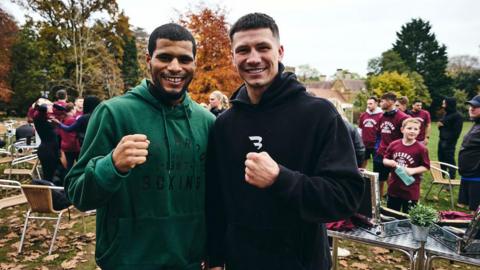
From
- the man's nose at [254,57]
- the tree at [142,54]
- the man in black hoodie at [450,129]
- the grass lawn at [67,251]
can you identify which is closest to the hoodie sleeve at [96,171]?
the man's nose at [254,57]

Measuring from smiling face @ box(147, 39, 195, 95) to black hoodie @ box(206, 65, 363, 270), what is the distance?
0.34 metres

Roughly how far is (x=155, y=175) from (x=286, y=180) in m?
0.74

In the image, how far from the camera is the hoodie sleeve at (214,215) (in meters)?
2.07

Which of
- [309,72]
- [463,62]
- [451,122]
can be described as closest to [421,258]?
[451,122]

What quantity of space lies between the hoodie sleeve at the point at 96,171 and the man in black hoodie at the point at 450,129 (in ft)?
31.8

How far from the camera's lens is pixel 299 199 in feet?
5.13

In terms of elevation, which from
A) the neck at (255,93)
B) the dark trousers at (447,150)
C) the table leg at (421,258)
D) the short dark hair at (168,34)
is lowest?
the table leg at (421,258)

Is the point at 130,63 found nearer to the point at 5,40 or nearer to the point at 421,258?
the point at 5,40

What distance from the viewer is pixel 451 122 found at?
9.50 meters

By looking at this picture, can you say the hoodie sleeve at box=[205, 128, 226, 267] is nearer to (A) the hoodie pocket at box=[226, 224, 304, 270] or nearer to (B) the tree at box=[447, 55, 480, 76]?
(A) the hoodie pocket at box=[226, 224, 304, 270]

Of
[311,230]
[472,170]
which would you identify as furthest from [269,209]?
[472,170]

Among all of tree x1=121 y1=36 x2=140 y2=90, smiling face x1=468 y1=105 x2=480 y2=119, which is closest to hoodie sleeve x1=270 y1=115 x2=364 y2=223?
smiling face x1=468 y1=105 x2=480 y2=119

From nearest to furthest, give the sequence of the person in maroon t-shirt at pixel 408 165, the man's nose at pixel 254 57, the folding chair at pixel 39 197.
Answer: the man's nose at pixel 254 57 < the folding chair at pixel 39 197 < the person in maroon t-shirt at pixel 408 165

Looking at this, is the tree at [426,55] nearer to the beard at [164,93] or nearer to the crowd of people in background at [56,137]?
the crowd of people in background at [56,137]
